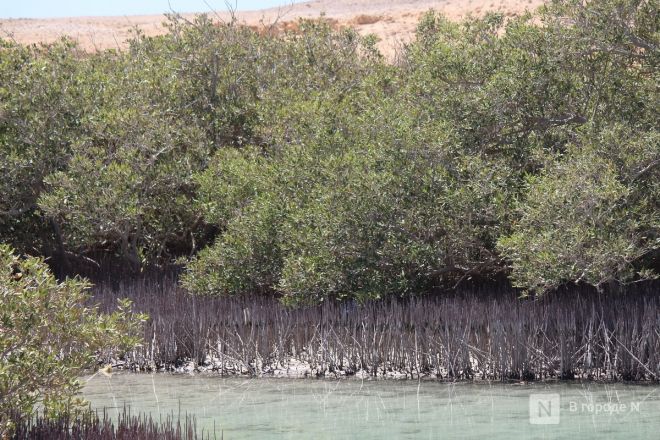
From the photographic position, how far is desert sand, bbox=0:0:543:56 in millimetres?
42188

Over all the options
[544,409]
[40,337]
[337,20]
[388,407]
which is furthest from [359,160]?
[337,20]

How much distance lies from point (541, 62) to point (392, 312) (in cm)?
368

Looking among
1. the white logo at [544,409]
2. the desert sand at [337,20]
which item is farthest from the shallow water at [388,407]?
the desert sand at [337,20]

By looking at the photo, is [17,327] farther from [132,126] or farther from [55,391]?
[132,126]

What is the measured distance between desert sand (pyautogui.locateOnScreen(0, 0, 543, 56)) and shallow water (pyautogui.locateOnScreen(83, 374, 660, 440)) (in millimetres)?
28222

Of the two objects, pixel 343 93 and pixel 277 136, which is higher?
pixel 343 93

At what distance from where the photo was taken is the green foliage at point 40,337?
6.95m

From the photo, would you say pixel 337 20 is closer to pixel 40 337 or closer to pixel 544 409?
pixel 544 409

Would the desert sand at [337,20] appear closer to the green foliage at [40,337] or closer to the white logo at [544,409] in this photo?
the white logo at [544,409]

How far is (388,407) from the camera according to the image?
32.1ft

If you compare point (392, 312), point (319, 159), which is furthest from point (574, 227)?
point (319, 159)

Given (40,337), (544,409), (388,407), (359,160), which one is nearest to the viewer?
(40,337)

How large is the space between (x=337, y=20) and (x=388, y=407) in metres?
35.3

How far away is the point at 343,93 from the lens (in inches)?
690
